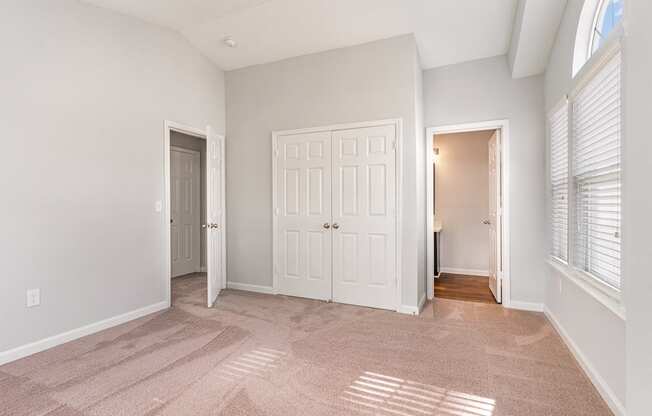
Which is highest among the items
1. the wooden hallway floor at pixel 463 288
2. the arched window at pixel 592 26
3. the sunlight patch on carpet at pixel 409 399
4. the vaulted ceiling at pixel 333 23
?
the vaulted ceiling at pixel 333 23

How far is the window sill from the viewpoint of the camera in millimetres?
1816

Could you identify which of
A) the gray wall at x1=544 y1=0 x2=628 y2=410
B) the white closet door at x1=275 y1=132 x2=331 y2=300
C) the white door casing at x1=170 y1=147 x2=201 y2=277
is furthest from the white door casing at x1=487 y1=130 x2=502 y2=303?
the white door casing at x1=170 y1=147 x2=201 y2=277

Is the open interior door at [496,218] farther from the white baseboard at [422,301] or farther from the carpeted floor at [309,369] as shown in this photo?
the white baseboard at [422,301]

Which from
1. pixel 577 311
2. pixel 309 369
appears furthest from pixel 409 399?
pixel 577 311

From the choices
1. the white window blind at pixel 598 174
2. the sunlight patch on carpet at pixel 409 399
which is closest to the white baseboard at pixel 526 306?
the white window blind at pixel 598 174

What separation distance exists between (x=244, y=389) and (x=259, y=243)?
2438 mm

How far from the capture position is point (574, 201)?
2.69 meters

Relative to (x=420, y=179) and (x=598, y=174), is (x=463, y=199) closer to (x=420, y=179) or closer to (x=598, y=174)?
(x=420, y=179)

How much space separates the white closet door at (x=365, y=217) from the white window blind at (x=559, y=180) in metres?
1.51

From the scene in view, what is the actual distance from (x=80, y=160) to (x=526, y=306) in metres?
4.70

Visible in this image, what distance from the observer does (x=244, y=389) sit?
2.08 m

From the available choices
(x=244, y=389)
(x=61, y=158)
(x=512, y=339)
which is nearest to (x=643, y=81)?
(x=244, y=389)

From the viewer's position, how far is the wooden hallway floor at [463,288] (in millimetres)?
4176

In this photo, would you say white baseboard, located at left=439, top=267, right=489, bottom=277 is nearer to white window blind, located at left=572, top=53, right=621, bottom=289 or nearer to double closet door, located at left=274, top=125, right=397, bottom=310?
double closet door, located at left=274, top=125, right=397, bottom=310
